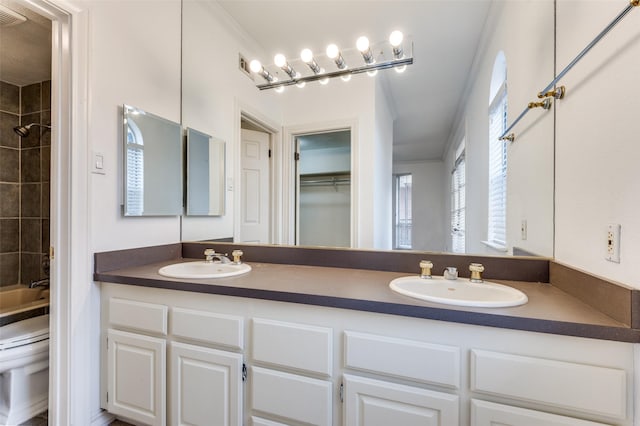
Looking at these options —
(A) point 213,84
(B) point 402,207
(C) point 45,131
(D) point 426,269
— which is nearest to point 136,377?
(D) point 426,269

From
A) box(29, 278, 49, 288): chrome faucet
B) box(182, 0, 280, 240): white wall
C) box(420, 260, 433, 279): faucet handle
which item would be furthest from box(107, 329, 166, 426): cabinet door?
box(29, 278, 49, 288): chrome faucet

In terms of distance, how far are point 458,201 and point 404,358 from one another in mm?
950

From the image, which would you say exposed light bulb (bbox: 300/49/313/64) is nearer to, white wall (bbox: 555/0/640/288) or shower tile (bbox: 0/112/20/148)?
white wall (bbox: 555/0/640/288)

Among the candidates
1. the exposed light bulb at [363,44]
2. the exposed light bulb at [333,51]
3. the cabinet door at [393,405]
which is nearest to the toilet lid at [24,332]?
the cabinet door at [393,405]

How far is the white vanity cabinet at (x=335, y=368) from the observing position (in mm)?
743

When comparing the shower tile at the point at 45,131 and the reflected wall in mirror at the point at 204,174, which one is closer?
the reflected wall in mirror at the point at 204,174

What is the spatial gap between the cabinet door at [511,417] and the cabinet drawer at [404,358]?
8 cm

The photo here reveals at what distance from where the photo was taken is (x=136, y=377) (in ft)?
4.19

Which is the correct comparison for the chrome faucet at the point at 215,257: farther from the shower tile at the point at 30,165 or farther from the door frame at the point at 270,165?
the shower tile at the point at 30,165

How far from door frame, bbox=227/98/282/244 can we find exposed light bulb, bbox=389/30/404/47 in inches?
31.8

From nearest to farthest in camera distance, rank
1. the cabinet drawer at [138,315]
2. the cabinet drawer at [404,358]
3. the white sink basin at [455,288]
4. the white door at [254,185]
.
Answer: the cabinet drawer at [404,358] < the white sink basin at [455,288] < the cabinet drawer at [138,315] < the white door at [254,185]

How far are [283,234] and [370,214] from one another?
1.82ft

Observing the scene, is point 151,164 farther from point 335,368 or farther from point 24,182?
point 24,182

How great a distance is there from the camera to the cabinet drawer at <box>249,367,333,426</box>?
3.20 feet
